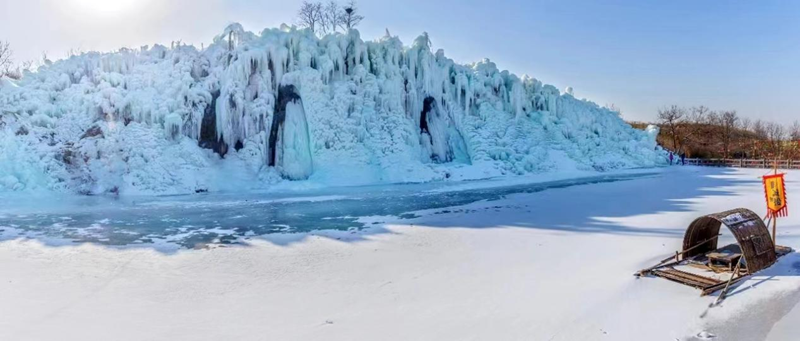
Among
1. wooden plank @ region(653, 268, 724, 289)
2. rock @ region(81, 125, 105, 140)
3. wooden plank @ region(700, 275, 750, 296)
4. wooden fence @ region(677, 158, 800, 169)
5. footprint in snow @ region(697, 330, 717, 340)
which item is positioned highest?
rock @ region(81, 125, 105, 140)

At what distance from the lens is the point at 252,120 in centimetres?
2027

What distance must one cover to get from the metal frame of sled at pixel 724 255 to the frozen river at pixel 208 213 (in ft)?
19.6

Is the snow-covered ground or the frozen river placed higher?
the frozen river

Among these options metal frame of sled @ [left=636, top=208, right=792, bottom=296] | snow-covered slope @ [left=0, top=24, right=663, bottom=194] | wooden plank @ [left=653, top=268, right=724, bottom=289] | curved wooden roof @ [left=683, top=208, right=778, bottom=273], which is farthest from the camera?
snow-covered slope @ [left=0, top=24, right=663, bottom=194]

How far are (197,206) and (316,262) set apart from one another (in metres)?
8.41

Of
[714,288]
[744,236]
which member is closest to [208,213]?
[714,288]

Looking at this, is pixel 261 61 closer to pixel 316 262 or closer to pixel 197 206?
pixel 197 206

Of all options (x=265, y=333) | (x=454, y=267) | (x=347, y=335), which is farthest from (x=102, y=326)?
(x=454, y=267)

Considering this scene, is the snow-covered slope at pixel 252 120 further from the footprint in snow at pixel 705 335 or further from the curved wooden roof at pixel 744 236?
the footprint in snow at pixel 705 335

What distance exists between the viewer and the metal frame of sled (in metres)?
5.47

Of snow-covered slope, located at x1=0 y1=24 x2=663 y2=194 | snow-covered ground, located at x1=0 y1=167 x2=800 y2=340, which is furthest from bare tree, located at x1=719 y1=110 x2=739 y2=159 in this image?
snow-covered ground, located at x1=0 y1=167 x2=800 y2=340

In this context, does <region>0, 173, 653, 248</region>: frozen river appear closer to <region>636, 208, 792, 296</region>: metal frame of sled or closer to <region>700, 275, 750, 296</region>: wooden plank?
<region>636, 208, 792, 296</region>: metal frame of sled

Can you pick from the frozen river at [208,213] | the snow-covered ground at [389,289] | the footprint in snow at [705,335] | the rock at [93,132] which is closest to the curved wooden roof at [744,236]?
the snow-covered ground at [389,289]

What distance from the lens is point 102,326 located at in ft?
14.4
